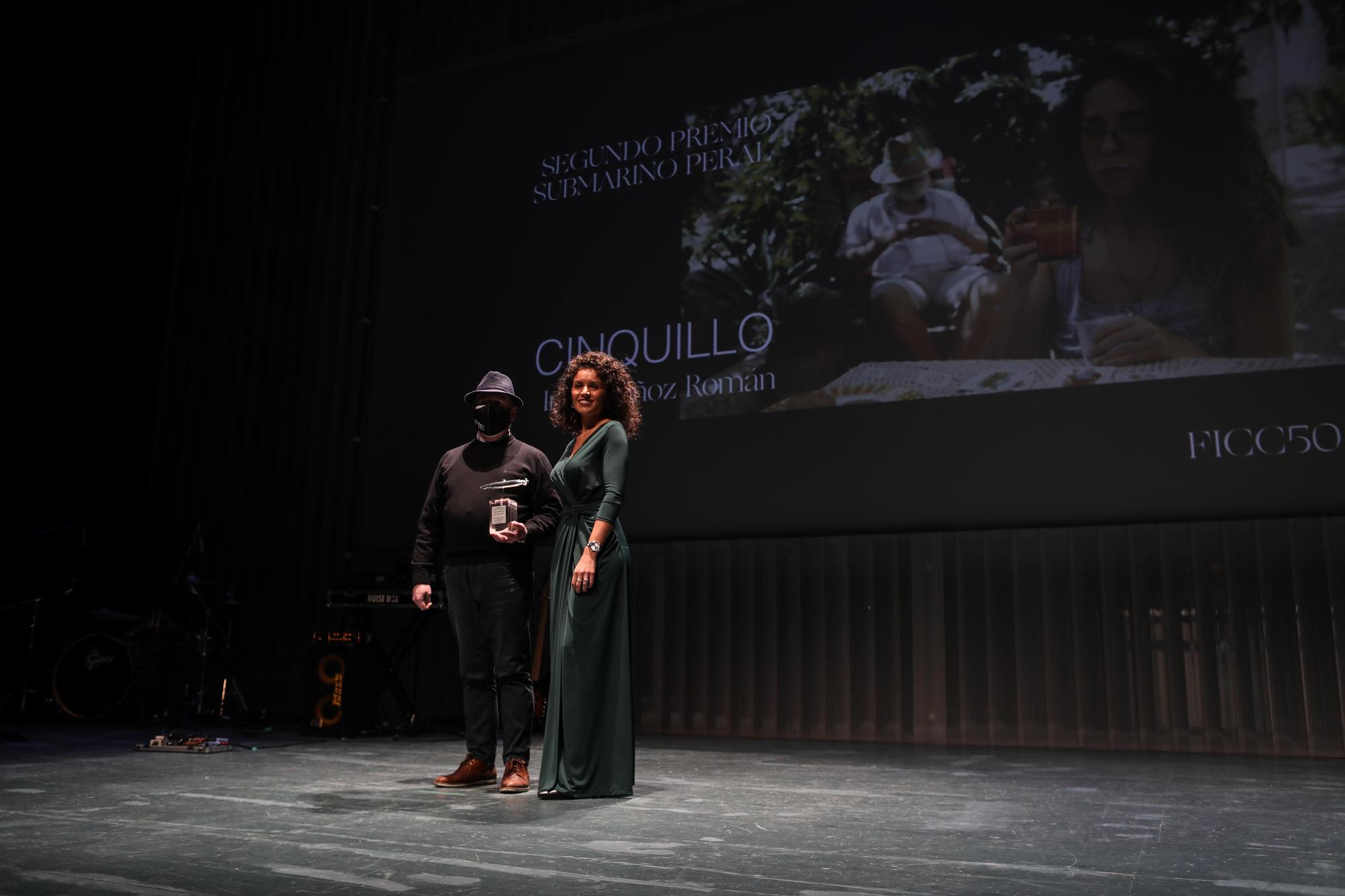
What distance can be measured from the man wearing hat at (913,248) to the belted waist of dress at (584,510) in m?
2.40

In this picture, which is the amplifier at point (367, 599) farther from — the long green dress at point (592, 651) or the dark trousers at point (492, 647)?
the long green dress at point (592, 651)

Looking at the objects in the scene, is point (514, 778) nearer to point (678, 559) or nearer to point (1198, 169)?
point (678, 559)

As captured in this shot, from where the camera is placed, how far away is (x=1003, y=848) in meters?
2.04

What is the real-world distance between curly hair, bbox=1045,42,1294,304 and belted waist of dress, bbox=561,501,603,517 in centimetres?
285

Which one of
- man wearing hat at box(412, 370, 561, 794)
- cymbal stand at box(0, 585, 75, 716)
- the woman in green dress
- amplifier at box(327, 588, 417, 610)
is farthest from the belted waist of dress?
cymbal stand at box(0, 585, 75, 716)

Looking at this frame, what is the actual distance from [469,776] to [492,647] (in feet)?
1.18

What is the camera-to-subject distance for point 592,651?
2801mm

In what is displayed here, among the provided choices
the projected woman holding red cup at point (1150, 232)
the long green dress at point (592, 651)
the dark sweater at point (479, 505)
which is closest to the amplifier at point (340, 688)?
the dark sweater at point (479, 505)

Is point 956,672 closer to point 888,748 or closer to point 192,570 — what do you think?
point 888,748

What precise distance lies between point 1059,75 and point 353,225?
414 centimetres

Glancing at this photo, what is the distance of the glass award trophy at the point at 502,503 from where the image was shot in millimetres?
2988

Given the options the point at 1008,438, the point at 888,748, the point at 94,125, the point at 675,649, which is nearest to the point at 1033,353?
the point at 1008,438

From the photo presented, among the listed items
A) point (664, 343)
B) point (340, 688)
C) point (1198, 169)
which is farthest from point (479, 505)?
point (1198, 169)

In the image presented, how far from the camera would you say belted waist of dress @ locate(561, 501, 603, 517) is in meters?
2.87
